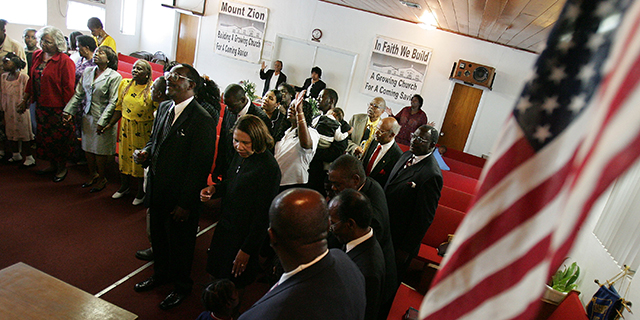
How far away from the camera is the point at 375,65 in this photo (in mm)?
10406

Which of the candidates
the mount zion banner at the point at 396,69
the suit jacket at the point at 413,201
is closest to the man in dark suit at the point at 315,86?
the mount zion banner at the point at 396,69

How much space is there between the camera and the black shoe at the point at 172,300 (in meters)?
3.19

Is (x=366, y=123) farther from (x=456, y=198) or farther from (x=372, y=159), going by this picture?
(x=456, y=198)

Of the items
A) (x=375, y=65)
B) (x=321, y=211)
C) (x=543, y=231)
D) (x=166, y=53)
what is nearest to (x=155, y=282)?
(x=321, y=211)

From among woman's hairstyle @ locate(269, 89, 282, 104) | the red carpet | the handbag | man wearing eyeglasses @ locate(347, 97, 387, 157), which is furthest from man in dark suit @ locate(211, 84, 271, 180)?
the handbag

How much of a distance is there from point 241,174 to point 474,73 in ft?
28.2

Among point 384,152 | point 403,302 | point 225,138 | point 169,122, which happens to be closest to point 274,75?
point 225,138

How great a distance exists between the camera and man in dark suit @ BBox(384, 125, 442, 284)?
3.23 meters

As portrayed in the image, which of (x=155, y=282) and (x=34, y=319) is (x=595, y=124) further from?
(x=155, y=282)

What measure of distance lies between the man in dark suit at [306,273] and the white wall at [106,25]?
10.9 meters

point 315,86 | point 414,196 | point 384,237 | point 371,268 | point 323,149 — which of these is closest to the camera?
point 371,268

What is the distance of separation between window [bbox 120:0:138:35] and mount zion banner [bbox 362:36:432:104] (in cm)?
878

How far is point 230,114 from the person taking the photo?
13.0 ft

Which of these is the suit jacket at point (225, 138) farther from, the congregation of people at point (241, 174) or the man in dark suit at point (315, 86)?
the man in dark suit at point (315, 86)
